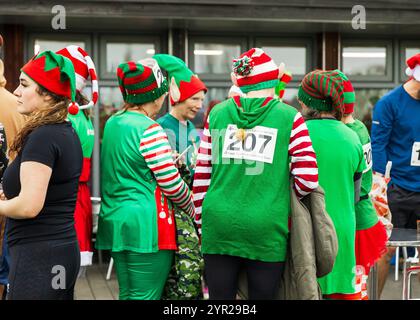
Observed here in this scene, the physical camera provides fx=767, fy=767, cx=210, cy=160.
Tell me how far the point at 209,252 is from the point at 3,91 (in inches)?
80.9

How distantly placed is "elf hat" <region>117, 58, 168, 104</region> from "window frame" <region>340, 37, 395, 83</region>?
533 cm

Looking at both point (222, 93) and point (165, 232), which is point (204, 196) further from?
point (222, 93)

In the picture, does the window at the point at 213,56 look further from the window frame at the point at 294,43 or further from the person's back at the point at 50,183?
the person's back at the point at 50,183

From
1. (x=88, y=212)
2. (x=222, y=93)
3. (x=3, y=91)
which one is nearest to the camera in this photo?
(x=88, y=212)

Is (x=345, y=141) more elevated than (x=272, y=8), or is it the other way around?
(x=272, y=8)

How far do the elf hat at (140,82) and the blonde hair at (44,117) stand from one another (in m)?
0.94

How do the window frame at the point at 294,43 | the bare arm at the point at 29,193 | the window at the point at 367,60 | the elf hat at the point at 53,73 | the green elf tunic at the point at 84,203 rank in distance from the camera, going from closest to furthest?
the bare arm at the point at 29,193 < the elf hat at the point at 53,73 < the green elf tunic at the point at 84,203 < the window frame at the point at 294,43 < the window at the point at 367,60

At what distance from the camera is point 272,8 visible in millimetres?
8328

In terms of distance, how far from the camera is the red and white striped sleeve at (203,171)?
3.84 meters

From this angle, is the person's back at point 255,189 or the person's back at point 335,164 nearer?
the person's back at point 255,189

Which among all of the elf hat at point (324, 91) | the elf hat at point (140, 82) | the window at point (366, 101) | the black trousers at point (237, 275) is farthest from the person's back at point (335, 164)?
the window at point (366, 101)

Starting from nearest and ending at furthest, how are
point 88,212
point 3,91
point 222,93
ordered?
point 88,212 → point 3,91 → point 222,93
